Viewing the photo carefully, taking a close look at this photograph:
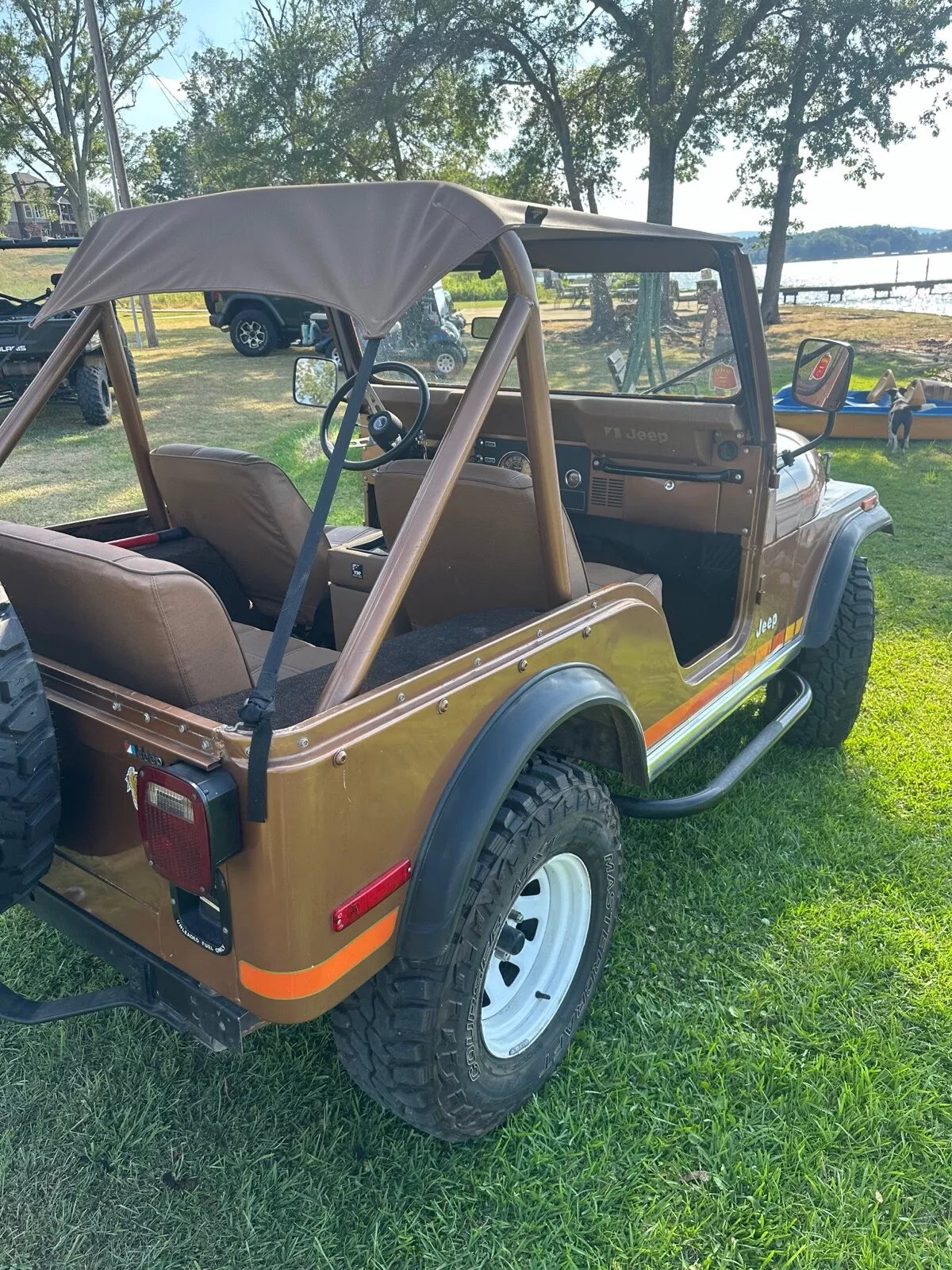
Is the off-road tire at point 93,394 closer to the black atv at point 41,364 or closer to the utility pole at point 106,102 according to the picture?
the black atv at point 41,364

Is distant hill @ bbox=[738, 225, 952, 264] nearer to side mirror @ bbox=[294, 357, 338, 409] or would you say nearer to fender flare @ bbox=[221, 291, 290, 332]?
fender flare @ bbox=[221, 291, 290, 332]

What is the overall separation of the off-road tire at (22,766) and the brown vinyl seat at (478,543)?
3.19 feet

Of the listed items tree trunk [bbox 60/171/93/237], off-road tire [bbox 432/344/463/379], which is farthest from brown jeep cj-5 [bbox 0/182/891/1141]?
tree trunk [bbox 60/171/93/237]

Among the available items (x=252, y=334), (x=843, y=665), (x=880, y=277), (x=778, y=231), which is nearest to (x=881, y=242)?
(x=880, y=277)

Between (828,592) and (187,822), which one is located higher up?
(187,822)

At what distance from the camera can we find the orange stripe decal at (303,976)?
153 cm

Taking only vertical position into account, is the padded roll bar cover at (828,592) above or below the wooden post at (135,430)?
below

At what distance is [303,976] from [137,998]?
490 millimetres

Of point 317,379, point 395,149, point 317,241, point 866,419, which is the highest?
point 395,149

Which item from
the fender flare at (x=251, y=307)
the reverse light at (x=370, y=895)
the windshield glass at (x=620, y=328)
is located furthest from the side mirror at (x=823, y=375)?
the fender flare at (x=251, y=307)


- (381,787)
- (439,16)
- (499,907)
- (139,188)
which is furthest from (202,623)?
(139,188)

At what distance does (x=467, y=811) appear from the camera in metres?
1.76

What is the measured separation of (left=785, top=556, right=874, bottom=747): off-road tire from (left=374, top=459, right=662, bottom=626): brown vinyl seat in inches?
67.2

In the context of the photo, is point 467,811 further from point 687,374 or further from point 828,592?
point 828,592
